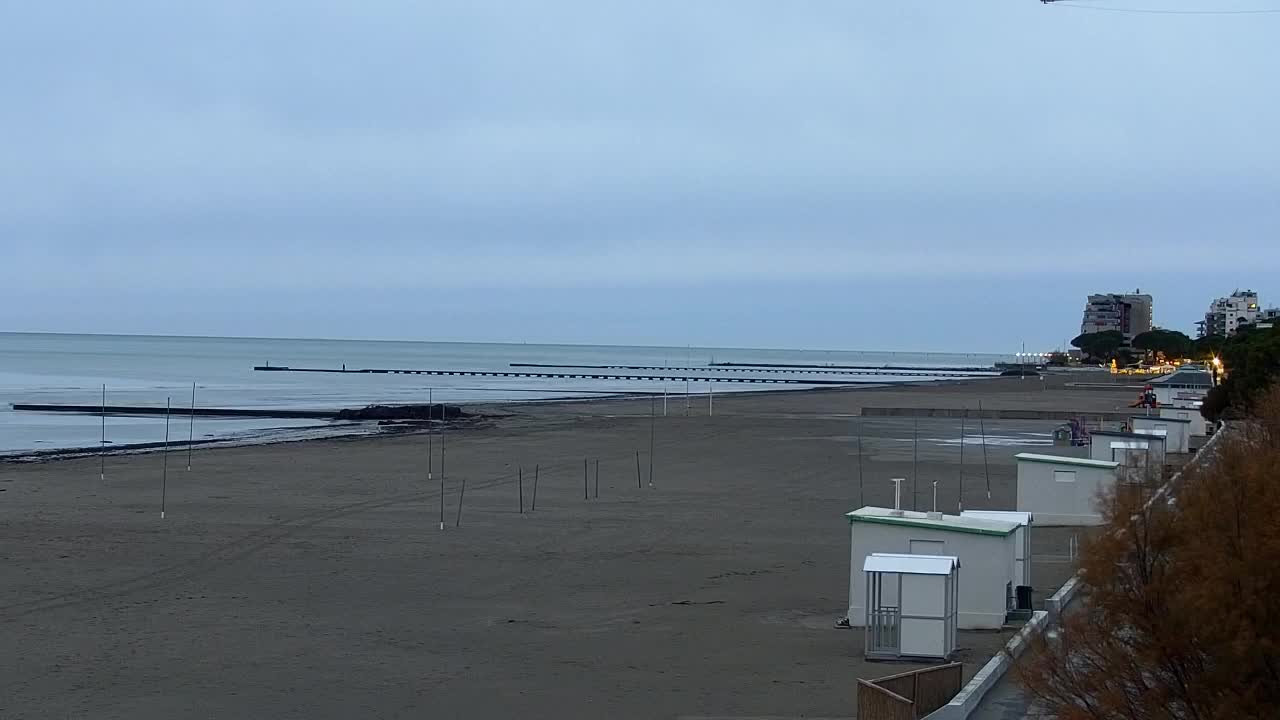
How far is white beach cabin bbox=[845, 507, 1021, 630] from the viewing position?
63.4 ft

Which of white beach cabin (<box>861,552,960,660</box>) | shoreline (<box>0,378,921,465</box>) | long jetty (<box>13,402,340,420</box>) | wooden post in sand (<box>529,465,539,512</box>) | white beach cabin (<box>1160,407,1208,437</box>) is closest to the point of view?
white beach cabin (<box>861,552,960,660</box>)

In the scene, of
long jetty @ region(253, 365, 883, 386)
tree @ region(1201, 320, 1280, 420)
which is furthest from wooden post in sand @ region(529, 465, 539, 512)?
long jetty @ region(253, 365, 883, 386)

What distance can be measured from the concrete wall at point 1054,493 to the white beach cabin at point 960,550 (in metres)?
12.0

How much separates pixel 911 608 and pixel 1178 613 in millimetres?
8023

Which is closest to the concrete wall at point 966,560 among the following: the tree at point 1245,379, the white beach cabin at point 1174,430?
the tree at point 1245,379

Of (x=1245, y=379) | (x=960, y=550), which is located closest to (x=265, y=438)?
(x=1245, y=379)

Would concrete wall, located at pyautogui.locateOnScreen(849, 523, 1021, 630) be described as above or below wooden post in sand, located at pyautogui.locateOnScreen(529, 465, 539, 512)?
above

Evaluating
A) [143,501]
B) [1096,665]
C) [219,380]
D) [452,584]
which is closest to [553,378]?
[219,380]

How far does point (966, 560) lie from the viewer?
19.4 meters

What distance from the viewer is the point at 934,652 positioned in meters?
17.5

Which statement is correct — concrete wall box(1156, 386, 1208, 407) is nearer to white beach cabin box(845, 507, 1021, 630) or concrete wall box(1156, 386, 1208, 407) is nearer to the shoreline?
the shoreline

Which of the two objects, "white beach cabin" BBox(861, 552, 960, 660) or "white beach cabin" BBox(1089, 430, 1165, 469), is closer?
"white beach cabin" BBox(861, 552, 960, 660)

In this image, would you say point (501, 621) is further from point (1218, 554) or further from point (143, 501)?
point (143, 501)

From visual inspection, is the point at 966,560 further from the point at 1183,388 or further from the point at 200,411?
the point at 200,411
